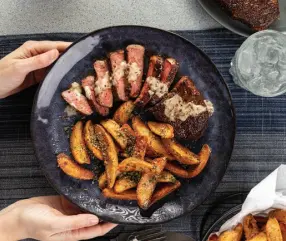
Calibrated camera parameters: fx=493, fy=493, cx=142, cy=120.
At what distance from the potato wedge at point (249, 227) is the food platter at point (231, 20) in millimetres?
684

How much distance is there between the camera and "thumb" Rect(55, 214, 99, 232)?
1658mm

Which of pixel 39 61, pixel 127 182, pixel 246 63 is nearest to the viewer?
pixel 39 61

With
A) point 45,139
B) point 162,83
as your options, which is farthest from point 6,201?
point 162,83

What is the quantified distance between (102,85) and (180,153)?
1.19ft

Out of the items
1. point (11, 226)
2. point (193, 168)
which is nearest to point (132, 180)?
point (193, 168)

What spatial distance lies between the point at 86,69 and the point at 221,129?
54 cm

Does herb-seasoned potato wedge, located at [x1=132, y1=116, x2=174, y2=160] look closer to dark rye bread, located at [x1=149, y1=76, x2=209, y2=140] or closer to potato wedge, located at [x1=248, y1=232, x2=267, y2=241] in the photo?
dark rye bread, located at [x1=149, y1=76, x2=209, y2=140]

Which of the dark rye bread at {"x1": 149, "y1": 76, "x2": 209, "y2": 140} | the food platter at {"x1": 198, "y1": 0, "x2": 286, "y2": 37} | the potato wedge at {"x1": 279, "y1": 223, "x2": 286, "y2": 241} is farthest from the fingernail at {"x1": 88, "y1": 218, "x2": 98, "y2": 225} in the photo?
the food platter at {"x1": 198, "y1": 0, "x2": 286, "y2": 37}

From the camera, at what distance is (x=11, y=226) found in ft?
5.77

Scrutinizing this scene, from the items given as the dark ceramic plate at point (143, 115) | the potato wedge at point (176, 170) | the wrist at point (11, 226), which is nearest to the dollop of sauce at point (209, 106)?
the dark ceramic plate at point (143, 115)

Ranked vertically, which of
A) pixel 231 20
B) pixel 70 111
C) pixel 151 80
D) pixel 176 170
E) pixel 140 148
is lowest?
pixel 176 170

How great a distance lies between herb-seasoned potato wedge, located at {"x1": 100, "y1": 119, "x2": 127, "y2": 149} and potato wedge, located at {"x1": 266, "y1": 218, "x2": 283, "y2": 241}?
0.59 metres

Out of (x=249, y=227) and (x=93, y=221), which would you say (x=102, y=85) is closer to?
(x=93, y=221)

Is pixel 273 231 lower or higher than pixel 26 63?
lower
